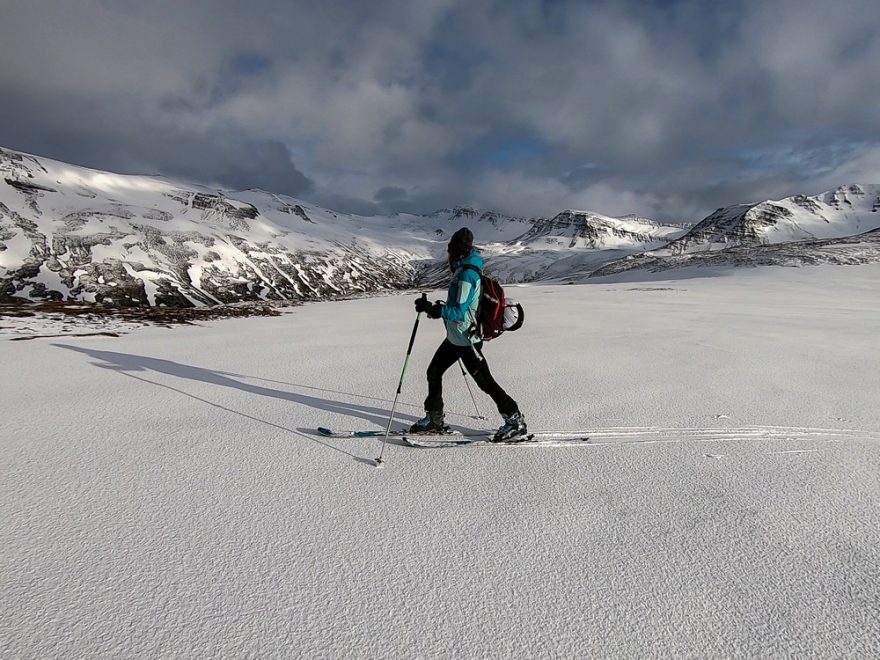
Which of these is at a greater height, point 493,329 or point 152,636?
point 493,329

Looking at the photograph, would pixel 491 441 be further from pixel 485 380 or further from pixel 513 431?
pixel 485 380

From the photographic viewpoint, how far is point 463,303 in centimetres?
507

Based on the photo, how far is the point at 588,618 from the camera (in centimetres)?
257

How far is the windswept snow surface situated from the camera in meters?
2.48

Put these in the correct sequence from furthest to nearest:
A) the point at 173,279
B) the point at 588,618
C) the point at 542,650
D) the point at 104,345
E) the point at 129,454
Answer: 1. the point at 173,279
2. the point at 104,345
3. the point at 129,454
4. the point at 588,618
5. the point at 542,650

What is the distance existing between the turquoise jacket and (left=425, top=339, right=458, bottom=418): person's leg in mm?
178

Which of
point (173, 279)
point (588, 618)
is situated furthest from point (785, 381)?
point (173, 279)

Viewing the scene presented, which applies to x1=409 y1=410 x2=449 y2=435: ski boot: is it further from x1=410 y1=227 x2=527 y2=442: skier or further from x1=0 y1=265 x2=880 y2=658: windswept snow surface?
x1=410 y1=227 x2=527 y2=442: skier

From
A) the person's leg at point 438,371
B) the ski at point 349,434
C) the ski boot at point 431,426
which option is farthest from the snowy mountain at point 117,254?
the person's leg at point 438,371

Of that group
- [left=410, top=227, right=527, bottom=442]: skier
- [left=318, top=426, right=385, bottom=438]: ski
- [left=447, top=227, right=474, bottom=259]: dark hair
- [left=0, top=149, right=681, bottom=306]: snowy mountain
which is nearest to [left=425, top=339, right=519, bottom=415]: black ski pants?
[left=410, top=227, right=527, bottom=442]: skier

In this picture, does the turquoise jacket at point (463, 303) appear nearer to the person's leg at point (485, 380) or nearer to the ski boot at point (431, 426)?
the person's leg at point (485, 380)

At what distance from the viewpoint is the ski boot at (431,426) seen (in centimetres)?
562

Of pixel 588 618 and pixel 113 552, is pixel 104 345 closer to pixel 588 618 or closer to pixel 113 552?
pixel 113 552

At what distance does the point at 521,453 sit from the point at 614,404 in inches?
96.4
